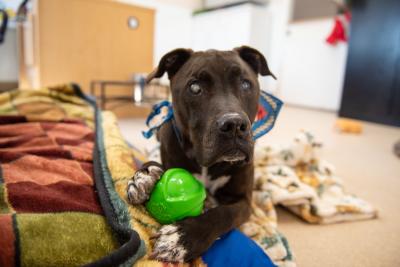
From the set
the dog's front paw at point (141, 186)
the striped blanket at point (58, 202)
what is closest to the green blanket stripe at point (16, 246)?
the striped blanket at point (58, 202)

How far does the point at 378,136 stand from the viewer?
404 cm

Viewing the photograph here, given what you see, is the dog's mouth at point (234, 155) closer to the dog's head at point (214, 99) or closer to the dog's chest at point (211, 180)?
the dog's head at point (214, 99)

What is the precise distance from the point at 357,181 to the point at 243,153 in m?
1.56

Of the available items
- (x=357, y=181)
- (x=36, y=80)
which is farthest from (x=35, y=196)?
(x=36, y=80)

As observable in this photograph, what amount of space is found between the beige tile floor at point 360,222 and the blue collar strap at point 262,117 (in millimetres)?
513

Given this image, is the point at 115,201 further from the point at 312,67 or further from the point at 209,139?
the point at 312,67

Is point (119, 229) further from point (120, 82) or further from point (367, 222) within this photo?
point (120, 82)

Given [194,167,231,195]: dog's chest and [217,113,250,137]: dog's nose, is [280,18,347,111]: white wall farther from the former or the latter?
[217,113,250,137]: dog's nose

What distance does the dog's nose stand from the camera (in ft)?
3.35

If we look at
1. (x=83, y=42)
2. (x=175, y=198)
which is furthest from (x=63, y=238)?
(x=83, y=42)

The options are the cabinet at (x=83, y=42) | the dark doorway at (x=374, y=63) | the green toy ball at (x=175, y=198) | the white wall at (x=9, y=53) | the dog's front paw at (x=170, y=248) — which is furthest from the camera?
the white wall at (x=9, y=53)

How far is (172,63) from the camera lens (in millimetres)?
1404

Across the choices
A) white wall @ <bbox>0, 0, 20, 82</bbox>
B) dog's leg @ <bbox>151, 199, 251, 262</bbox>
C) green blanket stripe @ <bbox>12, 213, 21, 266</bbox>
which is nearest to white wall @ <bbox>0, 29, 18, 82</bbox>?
white wall @ <bbox>0, 0, 20, 82</bbox>

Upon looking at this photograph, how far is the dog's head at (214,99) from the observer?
3.47 ft
